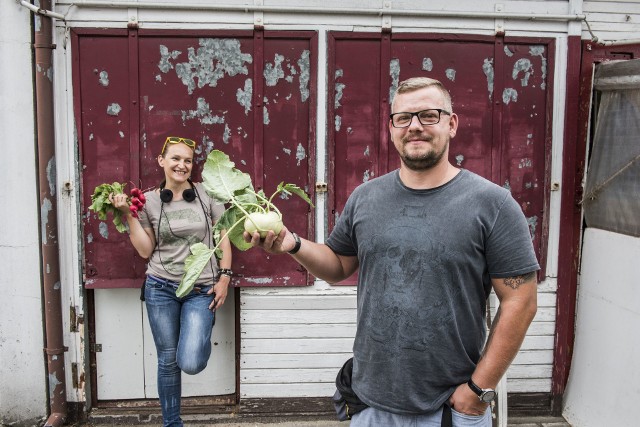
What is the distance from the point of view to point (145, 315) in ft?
15.3

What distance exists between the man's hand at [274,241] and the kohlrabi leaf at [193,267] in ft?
1.10

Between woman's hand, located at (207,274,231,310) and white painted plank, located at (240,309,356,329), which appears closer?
woman's hand, located at (207,274,231,310)

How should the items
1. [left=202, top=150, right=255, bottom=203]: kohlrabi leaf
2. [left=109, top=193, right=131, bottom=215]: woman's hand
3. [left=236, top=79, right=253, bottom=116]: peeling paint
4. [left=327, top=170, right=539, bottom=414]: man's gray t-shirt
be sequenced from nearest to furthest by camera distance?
[left=327, top=170, right=539, bottom=414]: man's gray t-shirt
[left=202, top=150, right=255, bottom=203]: kohlrabi leaf
[left=109, top=193, right=131, bottom=215]: woman's hand
[left=236, top=79, right=253, bottom=116]: peeling paint

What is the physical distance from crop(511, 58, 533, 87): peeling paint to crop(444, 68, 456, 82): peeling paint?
474 millimetres

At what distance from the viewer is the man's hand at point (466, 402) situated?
229 centimetres

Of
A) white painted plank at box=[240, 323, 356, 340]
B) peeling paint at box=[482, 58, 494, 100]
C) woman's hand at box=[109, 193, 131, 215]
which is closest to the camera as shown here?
woman's hand at box=[109, 193, 131, 215]

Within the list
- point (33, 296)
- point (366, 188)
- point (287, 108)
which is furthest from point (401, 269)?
point (33, 296)

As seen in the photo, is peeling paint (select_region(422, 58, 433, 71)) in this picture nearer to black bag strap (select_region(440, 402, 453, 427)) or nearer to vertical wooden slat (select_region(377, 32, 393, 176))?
vertical wooden slat (select_region(377, 32, 393, 176))

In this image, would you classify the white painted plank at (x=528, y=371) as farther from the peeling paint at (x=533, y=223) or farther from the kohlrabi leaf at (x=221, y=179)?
the kohlrabi leaf at (x=221, y=179)

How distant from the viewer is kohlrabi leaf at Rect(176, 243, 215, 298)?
104 inches

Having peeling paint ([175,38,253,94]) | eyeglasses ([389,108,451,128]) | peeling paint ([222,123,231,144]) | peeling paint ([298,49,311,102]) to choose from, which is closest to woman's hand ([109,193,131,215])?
peeling paint ([222,123,231,144])

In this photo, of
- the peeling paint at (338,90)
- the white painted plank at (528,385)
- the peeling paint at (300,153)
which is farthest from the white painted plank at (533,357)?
the peeling paint at (338,90)

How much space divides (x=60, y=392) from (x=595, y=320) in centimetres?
426

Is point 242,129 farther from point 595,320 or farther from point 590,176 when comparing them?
point 595,320
